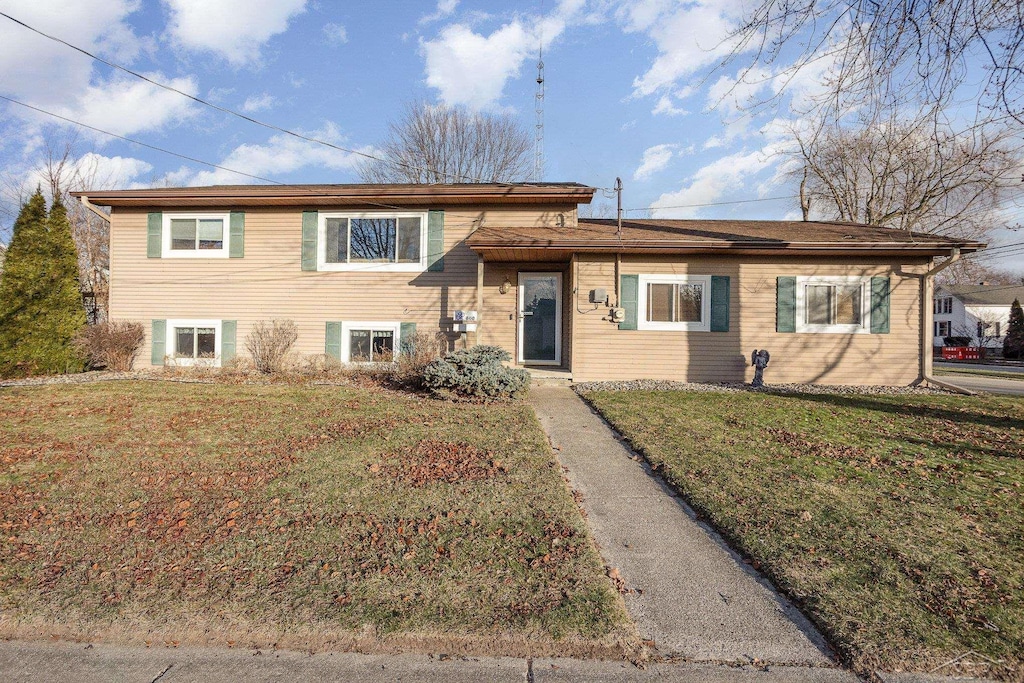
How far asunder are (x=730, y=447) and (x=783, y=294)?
20.9 ft

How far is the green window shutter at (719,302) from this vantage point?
34.4 feet

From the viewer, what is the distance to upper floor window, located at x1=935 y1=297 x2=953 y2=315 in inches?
1697

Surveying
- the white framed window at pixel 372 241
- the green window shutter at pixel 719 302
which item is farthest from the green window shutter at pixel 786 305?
the white framed window at pixel 372 241

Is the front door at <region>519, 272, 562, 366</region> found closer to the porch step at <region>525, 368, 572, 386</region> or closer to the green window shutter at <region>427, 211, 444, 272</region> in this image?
the porch step at <region>525, 368, 572, 386</region>

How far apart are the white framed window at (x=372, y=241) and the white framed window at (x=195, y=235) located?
2.32 m

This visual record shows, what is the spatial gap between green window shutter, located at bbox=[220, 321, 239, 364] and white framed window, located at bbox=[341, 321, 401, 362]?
2.56 m

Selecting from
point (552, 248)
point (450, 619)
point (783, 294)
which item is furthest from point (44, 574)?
point (783, 294)

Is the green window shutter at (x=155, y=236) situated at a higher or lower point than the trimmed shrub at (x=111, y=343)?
higher

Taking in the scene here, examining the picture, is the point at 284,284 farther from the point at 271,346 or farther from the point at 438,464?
the point at 438,464

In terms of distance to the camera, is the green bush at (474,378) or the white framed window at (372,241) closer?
the green bush at (474,378)

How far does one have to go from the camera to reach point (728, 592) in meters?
2.77

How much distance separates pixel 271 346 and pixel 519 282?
5480 millimetres

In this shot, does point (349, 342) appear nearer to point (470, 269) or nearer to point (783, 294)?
point (470, 269)

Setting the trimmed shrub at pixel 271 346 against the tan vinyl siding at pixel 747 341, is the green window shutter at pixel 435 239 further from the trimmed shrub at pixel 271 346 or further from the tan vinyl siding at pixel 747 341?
the trimmed shrub at pixel 271 346
